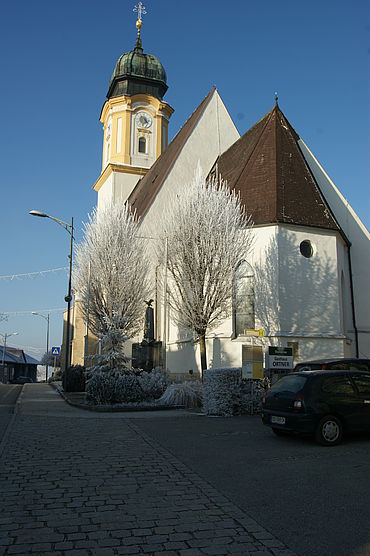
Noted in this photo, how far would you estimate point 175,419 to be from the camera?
13.1m

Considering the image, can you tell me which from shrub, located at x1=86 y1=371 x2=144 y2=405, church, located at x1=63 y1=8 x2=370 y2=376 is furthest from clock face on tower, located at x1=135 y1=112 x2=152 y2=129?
shrub, located at x1=86 y1=371 x2=144 y2=405

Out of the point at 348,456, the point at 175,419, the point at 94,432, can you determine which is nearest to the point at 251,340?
the point at 175,419

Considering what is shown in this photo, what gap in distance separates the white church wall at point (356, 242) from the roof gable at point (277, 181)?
238 centimetres

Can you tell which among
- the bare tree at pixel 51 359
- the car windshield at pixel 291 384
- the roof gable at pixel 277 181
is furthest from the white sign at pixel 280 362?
the bare tree at pixel 51 359

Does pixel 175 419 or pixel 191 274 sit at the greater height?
pixel 191 274

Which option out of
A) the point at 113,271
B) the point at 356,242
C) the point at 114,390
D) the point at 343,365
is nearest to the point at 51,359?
the point at 113,271

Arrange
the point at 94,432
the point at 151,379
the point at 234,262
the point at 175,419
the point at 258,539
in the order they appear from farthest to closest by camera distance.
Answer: the point at 234,262 → the point at 151,379 → the point at 175,419 → the point at 94,432 → the point at 258,539

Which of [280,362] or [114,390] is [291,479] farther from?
[114,390]

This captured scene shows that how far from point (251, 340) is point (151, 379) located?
5.35 metres

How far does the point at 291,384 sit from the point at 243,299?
1227 centimetres

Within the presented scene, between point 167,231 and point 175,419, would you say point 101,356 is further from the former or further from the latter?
point 175,419

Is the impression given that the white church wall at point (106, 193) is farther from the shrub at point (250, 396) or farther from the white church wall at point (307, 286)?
the shrub at point (250, 396)

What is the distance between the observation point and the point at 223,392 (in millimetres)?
13617

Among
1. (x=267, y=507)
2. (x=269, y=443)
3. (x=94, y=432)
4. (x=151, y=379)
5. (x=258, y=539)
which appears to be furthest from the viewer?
(x=151, y=379)
